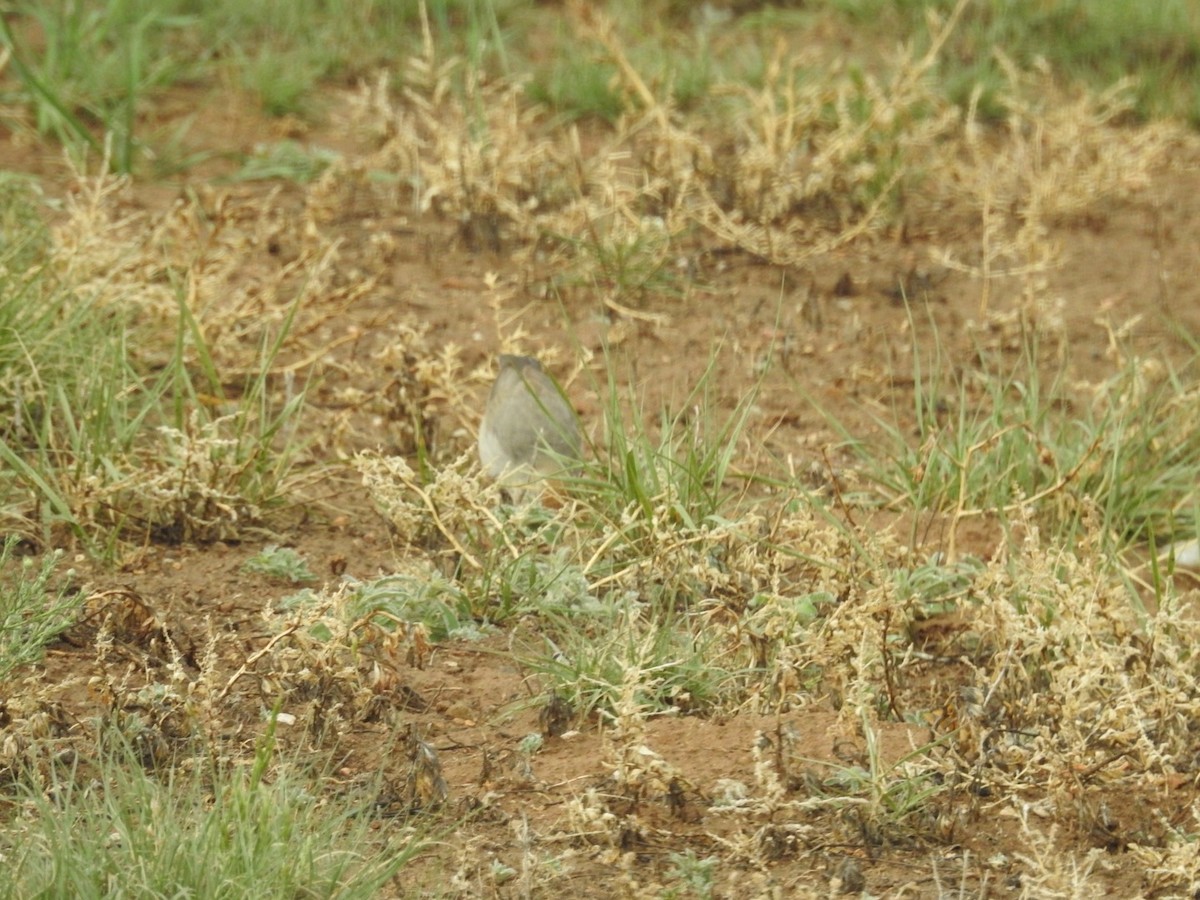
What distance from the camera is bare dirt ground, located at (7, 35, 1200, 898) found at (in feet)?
8.92

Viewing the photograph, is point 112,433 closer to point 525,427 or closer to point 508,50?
point 525,427

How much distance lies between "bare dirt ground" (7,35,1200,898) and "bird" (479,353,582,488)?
0.16m

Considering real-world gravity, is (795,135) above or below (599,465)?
above

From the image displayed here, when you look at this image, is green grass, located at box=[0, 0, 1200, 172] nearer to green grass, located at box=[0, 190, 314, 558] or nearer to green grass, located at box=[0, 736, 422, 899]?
green grass, located at box=[0, 190, 314, 558]

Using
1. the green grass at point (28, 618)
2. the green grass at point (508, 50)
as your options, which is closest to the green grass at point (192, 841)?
the green grass at point (28, 618)

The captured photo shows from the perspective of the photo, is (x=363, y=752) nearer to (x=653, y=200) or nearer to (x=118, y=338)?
(x=118, y=338)

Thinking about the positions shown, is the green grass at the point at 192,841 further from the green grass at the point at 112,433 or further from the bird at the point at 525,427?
the bird at the point at 525,427

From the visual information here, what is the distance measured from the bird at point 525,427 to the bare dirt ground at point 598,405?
0.16 metres

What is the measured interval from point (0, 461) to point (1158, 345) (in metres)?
3.03

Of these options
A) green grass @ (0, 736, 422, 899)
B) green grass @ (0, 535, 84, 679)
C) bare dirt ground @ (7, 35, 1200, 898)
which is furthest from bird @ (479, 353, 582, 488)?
green grass @ (0, 736, 422, 899)

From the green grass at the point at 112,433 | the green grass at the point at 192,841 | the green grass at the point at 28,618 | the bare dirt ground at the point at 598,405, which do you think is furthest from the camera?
the green grass at the point at 112,433

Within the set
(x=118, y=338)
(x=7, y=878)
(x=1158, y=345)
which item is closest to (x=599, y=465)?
(x=118, y=338)

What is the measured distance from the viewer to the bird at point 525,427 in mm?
3748

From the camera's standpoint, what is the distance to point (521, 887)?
2.55m
